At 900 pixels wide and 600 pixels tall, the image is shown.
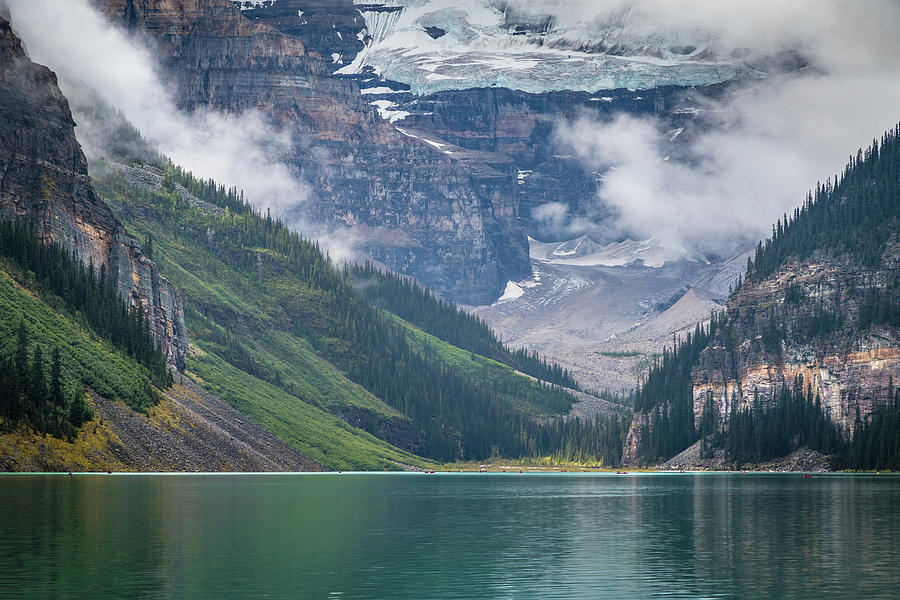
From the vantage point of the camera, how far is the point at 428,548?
4299 inches

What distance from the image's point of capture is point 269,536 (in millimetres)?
116000

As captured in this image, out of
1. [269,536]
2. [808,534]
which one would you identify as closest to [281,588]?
[269,536]

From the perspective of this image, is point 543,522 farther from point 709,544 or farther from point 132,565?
point 132,565

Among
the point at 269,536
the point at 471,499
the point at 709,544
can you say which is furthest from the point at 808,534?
the point at 471,499

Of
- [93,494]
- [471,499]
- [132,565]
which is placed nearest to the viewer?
[132,565]

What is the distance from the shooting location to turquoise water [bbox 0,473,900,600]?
85.9 meters

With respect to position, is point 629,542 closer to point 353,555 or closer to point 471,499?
point 353,555

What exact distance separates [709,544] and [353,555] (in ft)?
111

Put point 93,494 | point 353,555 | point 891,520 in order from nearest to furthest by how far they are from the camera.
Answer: point 353,555, point 891,520, point 93,494

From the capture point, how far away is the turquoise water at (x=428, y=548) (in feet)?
282

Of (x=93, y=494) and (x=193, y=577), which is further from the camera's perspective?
(x=93, y=494)

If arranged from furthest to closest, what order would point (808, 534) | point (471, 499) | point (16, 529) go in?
point (471, 499) < point (808, 534) < point (16, 529)

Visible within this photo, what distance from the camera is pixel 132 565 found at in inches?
3654

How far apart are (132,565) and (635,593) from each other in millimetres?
37522
